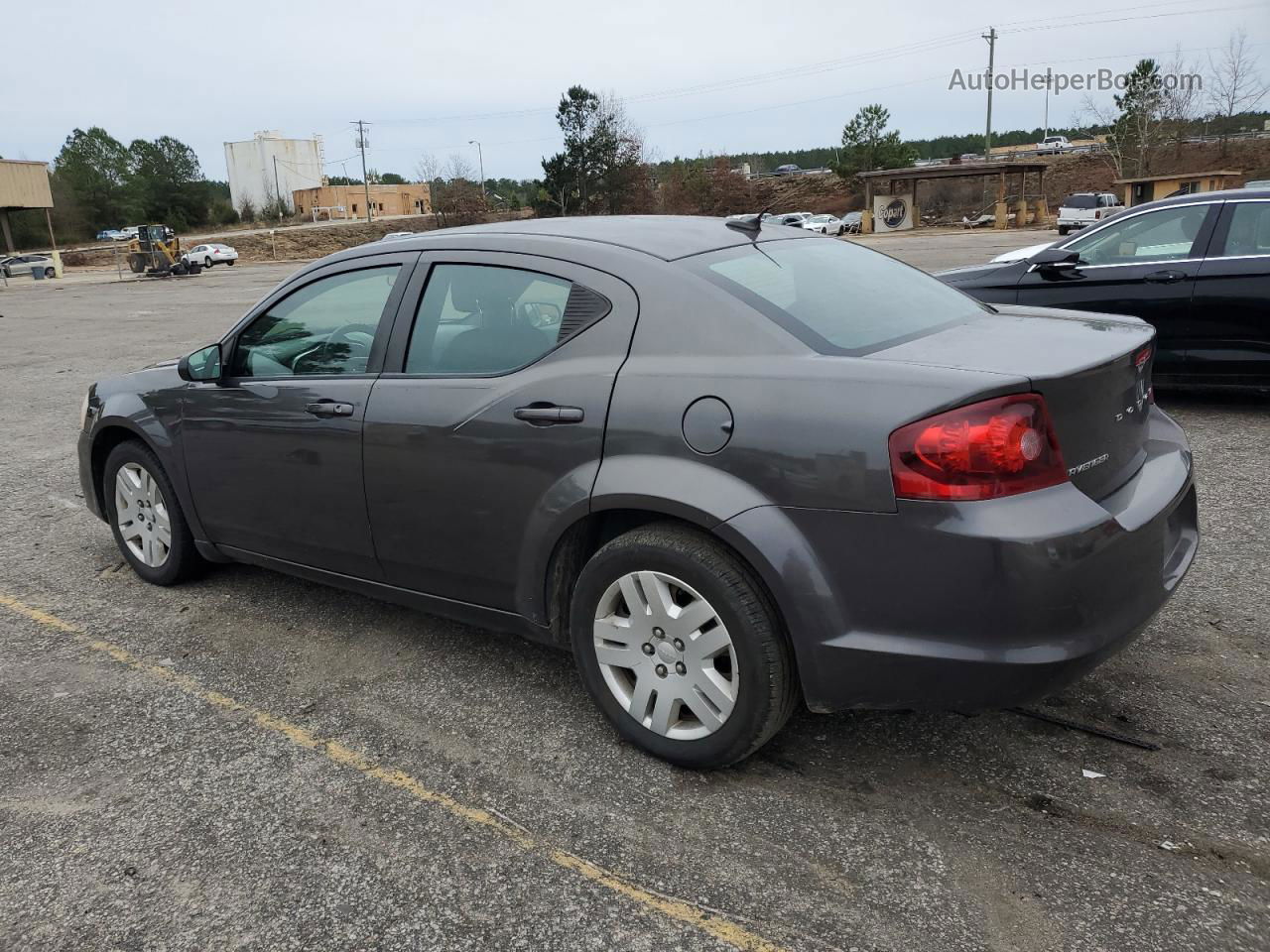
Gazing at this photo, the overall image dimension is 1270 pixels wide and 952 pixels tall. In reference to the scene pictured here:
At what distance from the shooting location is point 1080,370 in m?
2.64

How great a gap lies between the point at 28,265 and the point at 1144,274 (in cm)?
5470

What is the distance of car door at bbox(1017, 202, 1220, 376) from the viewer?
704 cm

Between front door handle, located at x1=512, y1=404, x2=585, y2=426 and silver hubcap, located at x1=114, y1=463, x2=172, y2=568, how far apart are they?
2244mm

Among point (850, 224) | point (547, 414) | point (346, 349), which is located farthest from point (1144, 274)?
point (850, 224)

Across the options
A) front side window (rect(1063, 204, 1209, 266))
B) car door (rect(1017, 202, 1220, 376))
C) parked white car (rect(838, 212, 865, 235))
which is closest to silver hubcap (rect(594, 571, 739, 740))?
car door (rect(1017, 202, 1220, 376))

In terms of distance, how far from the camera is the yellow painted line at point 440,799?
2.35 m

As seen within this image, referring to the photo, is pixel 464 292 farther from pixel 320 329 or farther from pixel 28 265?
pixel 28 265

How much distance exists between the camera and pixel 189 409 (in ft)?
13.8

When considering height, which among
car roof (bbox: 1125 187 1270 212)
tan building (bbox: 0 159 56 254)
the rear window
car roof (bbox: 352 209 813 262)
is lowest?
→ the rear window

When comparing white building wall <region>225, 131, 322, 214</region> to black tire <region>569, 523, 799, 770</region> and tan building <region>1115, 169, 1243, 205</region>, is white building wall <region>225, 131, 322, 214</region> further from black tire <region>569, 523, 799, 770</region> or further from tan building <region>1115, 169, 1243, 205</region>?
black tire <region>569, 523, 799, 770</region>

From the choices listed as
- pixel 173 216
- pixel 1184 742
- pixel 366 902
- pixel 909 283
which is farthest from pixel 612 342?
pixel 173 216

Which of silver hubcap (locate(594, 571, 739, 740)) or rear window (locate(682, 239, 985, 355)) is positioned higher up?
rear window (locate(682, 239, 985, 355))

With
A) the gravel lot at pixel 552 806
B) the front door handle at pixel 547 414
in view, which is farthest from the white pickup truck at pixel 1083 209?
the front door handle at pixel 547 414

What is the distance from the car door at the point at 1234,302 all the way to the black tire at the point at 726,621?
564 centimetres
